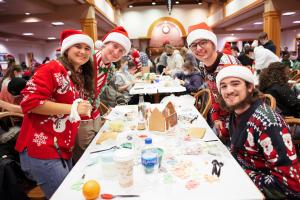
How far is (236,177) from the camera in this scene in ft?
4.33

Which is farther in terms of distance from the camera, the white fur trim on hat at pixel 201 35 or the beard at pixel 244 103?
the white fur trim on hat at pixel 201 35

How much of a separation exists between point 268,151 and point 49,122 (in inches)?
51.3

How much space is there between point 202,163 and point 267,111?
1.59 feet

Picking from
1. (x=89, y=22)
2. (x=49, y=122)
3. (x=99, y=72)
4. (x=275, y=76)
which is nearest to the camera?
(x=49, y=122)

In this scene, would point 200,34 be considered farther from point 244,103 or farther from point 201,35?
point 244,103

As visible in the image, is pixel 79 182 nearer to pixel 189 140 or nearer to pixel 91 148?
pixel 91 148

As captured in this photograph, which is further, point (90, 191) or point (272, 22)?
point (272, 22)

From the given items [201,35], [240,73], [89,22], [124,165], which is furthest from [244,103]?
[89,22]

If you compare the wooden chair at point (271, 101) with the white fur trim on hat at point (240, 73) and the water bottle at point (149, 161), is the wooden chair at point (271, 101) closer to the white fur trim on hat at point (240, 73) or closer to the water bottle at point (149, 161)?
the white fur trim on hat at point (240, 73)

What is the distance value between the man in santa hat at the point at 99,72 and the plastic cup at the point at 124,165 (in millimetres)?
1097

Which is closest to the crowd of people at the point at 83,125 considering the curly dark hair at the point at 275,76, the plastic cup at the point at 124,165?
the plastic cup at the point at 124,165

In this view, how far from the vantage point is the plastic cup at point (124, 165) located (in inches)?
47.5

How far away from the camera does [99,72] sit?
2.60m

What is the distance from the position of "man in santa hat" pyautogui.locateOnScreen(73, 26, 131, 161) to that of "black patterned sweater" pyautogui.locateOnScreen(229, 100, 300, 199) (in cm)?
131
